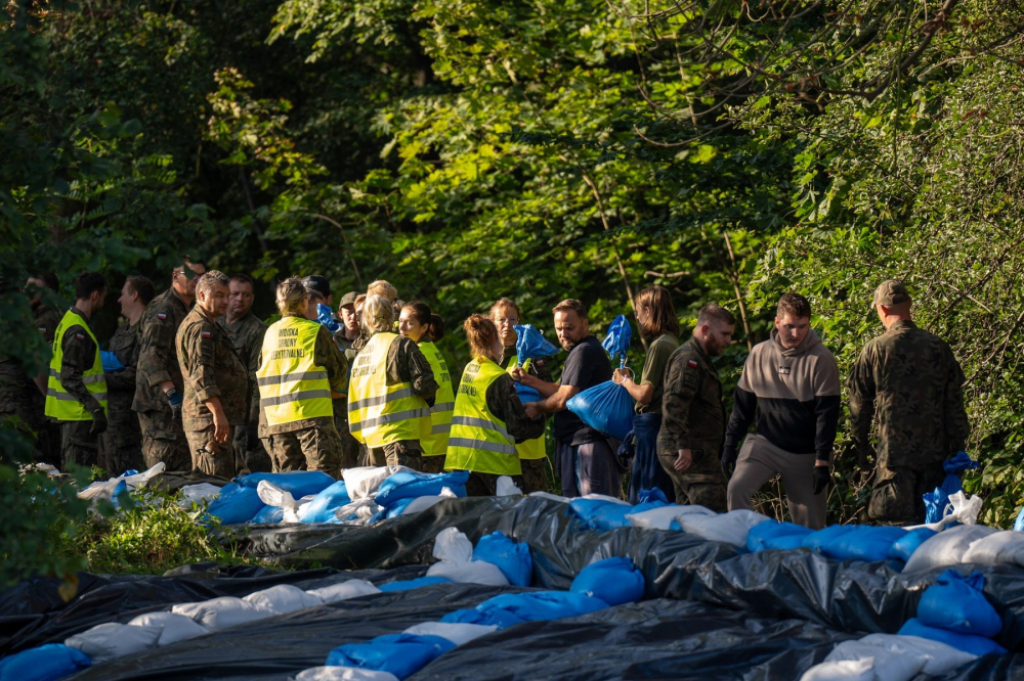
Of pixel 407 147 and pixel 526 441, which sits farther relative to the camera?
pixel 407 147

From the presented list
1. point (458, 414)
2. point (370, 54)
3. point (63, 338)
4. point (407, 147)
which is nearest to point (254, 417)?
point (63, 338)

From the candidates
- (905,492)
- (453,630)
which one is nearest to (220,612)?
(453,630)

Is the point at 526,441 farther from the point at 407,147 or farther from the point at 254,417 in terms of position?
the point at 407,147

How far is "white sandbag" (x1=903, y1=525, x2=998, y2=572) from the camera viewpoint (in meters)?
4.45

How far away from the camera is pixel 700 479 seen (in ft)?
23.2

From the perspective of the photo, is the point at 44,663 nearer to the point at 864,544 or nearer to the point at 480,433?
the point at 864,544

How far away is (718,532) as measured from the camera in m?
5.38

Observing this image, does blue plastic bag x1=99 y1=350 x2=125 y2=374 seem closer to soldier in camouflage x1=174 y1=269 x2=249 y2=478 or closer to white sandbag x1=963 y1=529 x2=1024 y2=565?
soldier in camouflage x1=174 y1=269 x2=249 y2=478

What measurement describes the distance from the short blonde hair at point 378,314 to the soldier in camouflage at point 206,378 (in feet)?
3.95

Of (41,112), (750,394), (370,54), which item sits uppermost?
(370,54)

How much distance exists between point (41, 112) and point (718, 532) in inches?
137

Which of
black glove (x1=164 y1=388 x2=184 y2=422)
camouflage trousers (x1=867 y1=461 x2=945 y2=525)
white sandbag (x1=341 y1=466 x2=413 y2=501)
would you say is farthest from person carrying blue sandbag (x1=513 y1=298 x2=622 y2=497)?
black glove (x1=164 y1=388 x2=184 y2=422)

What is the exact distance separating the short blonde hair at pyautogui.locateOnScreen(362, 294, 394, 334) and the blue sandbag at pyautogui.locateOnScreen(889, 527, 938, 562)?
4.12m

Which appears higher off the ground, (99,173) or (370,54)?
(370,54)
